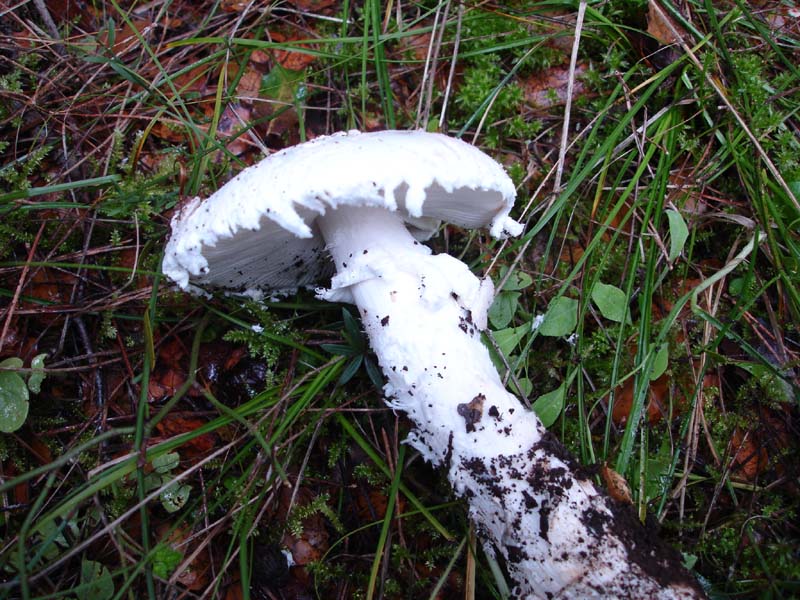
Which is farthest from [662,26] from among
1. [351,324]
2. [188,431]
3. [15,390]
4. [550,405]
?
[15,390]

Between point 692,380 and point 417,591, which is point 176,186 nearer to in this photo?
point 417,591

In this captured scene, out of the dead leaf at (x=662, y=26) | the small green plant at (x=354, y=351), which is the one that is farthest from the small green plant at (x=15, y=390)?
the dead leaf at (x=662, y=26)

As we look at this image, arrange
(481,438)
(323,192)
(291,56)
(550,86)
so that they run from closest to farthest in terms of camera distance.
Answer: (323,192), (481,438), (550,86), (291,56)

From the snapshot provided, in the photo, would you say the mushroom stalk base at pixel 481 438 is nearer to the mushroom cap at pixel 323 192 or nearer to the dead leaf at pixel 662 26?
the mushroom cap at pixel 323 192

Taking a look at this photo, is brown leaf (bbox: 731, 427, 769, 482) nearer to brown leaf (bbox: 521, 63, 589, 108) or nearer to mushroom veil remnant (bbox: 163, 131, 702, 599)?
mushroom veil remnant (bbox: 163, 131, 702, 599)

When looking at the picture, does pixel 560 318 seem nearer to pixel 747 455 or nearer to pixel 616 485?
pixel 616 485

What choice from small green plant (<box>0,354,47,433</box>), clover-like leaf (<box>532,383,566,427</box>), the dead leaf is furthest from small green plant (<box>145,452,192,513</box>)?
the dead leaf
